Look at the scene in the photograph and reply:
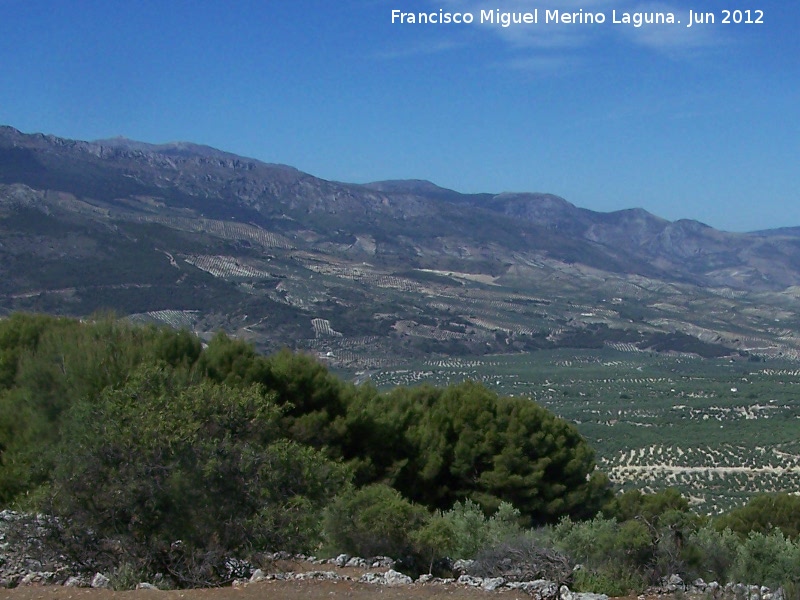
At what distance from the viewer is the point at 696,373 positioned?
82250 mm

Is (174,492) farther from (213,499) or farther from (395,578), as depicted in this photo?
(395,578)

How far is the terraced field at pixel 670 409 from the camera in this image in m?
39.0

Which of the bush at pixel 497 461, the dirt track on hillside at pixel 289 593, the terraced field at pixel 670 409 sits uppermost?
the dirt track on hillside at pixel 289 593

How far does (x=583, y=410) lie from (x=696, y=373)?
93.2 ft

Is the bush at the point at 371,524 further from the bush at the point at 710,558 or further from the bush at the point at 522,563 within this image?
the bush at the point at 710,558

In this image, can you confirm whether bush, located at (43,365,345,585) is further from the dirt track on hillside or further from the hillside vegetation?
the dirt track on hillside

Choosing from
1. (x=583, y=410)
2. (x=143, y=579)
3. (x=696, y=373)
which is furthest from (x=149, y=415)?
(x=696, y=373)

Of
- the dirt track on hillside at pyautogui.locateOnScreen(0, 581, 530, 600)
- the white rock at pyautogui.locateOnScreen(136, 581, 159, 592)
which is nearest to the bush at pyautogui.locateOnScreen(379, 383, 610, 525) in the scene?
the dirt track on hillside at pyautogui.locateOnScreen(0, 581, 530, 600)

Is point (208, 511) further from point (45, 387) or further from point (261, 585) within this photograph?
point (45, 387)

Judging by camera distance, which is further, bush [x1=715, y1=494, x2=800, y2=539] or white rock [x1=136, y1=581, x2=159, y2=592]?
bush [x1=715, y1=494, x2=800, y2=539]

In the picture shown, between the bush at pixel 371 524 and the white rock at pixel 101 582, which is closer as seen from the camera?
the white rock at pixel 101 582

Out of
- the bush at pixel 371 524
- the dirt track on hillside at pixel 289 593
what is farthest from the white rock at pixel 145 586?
the bush at pixel 371 524

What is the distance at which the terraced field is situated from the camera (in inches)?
1535

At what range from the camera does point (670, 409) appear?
60.1m
